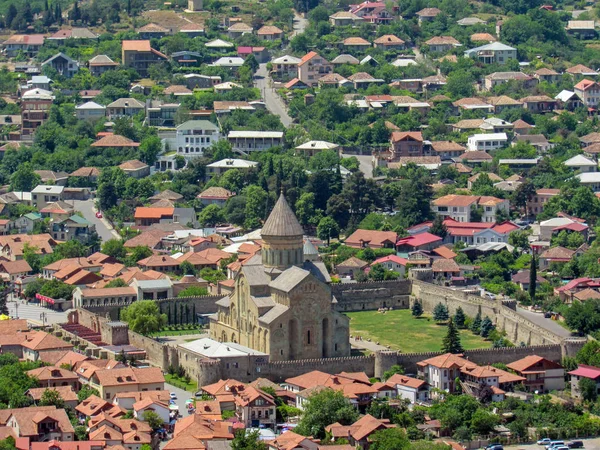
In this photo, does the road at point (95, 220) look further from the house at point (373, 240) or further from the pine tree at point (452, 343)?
the pine tree at point (452, 343)

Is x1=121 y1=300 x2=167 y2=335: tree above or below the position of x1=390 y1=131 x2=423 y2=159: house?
below

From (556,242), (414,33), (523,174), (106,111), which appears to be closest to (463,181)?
(523,174)

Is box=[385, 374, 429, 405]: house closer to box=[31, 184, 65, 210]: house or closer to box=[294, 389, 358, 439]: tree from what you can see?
box=[294, 389, 358, 439]: tree

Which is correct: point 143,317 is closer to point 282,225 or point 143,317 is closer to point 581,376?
point 282,225

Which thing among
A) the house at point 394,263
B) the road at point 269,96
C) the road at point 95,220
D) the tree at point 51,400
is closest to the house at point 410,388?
the tree at point 51,400

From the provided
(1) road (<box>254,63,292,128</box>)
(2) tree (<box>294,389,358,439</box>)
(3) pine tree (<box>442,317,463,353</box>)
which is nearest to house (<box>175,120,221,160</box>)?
(1) road (<box>254,63,292,128</box>)

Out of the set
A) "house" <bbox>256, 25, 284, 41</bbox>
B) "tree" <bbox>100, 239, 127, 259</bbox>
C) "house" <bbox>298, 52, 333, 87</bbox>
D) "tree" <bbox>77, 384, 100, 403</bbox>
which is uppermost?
"house" <bbox>256, 25, 284, 41</bbox>
